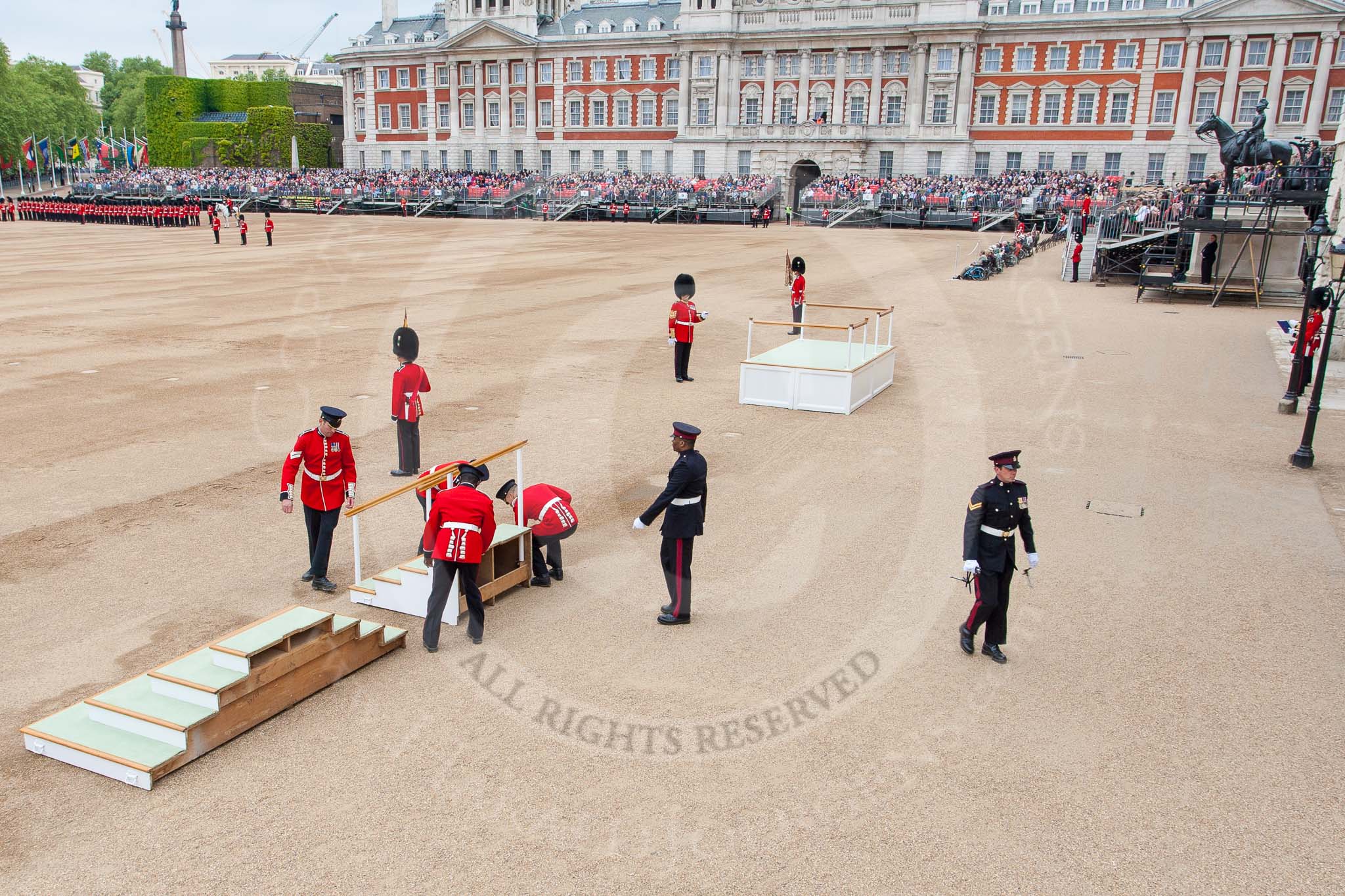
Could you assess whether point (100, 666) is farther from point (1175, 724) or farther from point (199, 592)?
point (1175, 724)

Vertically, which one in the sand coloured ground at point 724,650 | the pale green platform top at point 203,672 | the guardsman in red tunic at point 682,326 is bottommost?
the sand coloured ground at point 724,650

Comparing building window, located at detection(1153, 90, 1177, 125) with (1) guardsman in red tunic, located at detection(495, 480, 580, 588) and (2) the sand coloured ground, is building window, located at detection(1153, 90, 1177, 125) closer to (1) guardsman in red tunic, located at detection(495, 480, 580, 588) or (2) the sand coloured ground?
(2) the sand coloured ground

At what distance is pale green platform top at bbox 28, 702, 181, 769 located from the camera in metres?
6.54

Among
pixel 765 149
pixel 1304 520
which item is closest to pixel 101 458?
pixel 1304 520

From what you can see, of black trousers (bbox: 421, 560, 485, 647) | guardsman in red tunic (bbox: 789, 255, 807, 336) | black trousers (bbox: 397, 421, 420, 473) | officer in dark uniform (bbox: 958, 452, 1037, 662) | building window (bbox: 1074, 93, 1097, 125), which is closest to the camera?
officer in dark uniform (bbox: 958, 452, 1037, 662)

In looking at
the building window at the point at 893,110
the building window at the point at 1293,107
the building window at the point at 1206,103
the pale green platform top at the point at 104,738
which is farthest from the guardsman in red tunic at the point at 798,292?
the building window at the point at 1293,107

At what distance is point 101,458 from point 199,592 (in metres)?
5.50

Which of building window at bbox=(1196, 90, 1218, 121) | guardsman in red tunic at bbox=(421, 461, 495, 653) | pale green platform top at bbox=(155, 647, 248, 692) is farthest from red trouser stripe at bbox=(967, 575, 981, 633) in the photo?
building window at bbox=(1196, 90, 1218, 121)

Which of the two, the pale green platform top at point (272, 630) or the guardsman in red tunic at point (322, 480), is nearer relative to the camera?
the pale green platform top at point (272, 630)

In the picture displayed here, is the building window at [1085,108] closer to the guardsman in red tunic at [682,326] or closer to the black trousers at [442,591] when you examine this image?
the guardsman in red tunic at [682,326]

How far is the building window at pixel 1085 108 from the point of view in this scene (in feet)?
246

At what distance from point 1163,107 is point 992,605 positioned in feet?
252

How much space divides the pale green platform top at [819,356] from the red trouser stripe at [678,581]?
8.52m

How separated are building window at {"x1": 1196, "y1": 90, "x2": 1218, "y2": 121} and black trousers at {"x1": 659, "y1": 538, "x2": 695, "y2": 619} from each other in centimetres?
7652
